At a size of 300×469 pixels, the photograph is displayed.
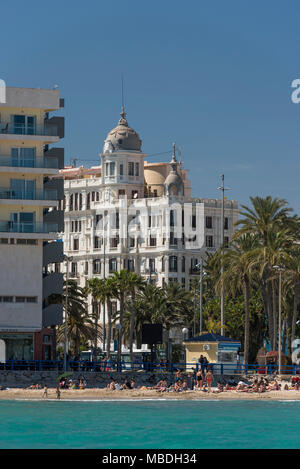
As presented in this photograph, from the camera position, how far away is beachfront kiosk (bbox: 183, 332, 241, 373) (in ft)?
278

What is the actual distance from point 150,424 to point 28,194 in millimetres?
28695

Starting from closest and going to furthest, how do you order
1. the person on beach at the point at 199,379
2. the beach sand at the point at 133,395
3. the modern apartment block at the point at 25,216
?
the beach sand at the point at 133,395 → the person on beach at the point at 199,379 → the modern apartment block at the point at 25,216

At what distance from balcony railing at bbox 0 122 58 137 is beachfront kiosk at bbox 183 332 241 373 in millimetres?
18438

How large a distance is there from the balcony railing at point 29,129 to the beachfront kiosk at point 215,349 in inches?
726

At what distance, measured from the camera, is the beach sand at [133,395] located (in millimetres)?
77062

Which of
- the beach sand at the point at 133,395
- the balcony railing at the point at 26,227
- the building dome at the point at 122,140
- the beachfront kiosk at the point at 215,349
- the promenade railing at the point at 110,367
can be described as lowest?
the beach sand at the point at 133,395

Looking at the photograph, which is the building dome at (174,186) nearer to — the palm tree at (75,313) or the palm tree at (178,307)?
the palm tree at (178,307)

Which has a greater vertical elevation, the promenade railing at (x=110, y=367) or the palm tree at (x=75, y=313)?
the palm tree at (x=75, y=313)

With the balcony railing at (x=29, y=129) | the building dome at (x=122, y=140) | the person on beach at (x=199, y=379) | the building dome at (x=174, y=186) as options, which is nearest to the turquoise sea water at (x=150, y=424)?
the person on beach at (x=199, y=379)

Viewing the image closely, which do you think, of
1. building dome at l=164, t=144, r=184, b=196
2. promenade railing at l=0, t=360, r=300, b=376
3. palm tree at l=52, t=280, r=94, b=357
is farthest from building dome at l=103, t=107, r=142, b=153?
promenade railing at l=0, t=360, r=300, b=376

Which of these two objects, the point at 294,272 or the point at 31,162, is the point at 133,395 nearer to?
the point at 31,162

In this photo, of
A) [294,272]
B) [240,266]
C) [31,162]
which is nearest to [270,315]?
[240,266]
